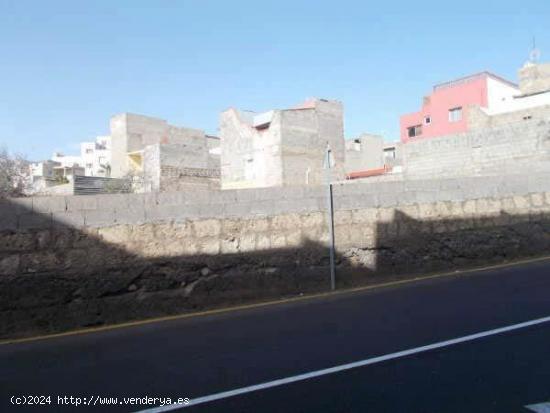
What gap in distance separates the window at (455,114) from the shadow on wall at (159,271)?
3559 centimetres

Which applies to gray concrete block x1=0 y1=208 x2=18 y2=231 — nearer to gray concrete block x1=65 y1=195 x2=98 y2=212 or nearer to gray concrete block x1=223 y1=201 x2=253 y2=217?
gray concrete block x1=65 y1=195 x2=98 y2=212

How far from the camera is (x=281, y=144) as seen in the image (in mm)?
45500

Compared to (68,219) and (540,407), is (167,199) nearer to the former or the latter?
(68,219)

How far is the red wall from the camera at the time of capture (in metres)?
41.9

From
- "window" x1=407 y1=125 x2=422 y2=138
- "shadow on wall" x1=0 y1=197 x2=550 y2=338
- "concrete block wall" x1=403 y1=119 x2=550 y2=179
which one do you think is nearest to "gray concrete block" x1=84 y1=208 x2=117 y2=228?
"shadow on wall" x1=0 y1=197 x2=550 y2=338

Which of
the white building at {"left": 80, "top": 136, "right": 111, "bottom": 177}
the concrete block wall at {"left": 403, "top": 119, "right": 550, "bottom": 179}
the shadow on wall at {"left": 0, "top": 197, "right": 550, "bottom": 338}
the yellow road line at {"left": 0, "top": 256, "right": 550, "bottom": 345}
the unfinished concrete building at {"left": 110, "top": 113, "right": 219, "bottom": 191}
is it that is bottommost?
the yellow road line at {"left": 0, "top": 256, "right": 550, "bottom": 345}

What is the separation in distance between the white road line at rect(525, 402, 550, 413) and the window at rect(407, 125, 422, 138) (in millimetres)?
48305

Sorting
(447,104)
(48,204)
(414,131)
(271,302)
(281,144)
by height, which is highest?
(447,104)

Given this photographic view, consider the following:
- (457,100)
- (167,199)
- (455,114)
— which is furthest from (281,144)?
(167,199)

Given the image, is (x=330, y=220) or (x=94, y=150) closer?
(x=330, y=220)

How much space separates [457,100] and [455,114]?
4.26 feet

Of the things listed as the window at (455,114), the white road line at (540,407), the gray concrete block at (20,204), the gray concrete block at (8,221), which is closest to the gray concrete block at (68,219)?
the gray concrete block at (20,204)

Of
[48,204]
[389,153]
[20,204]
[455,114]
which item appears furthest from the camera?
[389,153]

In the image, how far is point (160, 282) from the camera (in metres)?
8.35
